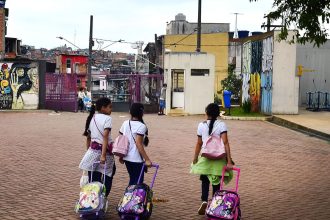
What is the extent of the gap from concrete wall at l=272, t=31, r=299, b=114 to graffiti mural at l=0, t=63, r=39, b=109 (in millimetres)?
13502

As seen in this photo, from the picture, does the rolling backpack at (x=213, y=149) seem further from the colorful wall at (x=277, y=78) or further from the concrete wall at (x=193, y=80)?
the concrete wall at (x=193, y=80)

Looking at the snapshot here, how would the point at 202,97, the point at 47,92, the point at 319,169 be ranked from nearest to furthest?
the point at 319,169 < the point at 202,97 < the point at 47,92

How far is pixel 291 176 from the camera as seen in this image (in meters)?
11.7

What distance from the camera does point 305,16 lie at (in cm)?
849

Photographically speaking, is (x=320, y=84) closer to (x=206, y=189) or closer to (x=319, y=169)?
(x=319, y=169)

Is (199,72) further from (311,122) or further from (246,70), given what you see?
(311,122)

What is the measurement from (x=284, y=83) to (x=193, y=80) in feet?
17.7

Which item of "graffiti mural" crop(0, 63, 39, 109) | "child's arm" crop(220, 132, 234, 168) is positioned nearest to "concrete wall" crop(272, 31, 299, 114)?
"graffiti mural" crop(0, 63, 39, 109)

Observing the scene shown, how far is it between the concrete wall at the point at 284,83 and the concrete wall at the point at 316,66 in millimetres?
4887

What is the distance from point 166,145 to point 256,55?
17413 millimetres

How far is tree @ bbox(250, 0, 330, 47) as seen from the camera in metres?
8.52

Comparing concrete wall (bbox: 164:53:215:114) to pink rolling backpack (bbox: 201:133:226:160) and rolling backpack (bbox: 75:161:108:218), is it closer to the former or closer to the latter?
pink rolling backpack (bbox: 201:133:226:160)

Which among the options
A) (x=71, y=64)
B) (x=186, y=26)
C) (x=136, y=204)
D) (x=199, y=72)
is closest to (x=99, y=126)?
(x=136, y=204)

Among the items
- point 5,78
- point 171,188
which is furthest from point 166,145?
point 5,78
